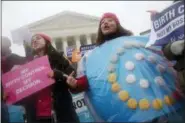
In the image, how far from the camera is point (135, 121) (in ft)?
7.80

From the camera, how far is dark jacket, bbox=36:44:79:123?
117 inches

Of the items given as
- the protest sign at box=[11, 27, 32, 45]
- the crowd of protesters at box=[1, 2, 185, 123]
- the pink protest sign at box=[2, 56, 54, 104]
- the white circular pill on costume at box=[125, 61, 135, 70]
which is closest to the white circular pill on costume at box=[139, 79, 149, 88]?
the white circular pill on costume at box=[125, 61, 135, 70]

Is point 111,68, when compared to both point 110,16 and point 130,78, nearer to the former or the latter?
point 130,78

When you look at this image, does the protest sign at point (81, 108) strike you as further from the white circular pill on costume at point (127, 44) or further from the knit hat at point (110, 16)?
the white circular pill on costume at point (127, 44)

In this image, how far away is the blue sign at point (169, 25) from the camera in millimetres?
2325

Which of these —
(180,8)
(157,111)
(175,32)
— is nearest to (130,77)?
(157,111)

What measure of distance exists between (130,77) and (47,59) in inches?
35.0

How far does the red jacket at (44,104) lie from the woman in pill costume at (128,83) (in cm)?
37

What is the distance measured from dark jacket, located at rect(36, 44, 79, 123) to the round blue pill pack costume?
0.38m

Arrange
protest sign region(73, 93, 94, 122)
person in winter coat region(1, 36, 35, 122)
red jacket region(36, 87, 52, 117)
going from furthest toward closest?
protest sign region(73, 93, 94, 122), person in winter coat region(1, 36, 35, 122), red jacket region(36, 87, 52, 117)

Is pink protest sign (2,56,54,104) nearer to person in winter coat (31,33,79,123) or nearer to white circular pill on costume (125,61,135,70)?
person in winter coat (31,33,79,123)

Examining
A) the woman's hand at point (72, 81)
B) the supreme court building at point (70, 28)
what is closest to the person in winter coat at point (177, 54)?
the woman's hand at point (72, 81)

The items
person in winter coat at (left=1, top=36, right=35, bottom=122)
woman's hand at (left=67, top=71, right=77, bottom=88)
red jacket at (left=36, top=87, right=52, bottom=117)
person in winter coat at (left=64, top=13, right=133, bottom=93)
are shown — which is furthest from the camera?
person in winter coat at (left=1, top=36, right=35, bottom=122)

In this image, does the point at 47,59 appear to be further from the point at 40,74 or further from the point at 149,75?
the point at 149,75
